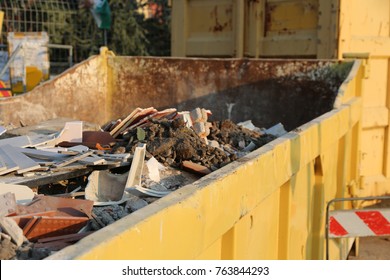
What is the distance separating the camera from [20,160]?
7.73 feet

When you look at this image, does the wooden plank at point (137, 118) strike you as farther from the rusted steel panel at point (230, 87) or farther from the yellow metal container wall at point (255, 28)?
the yellow metal container wall at point (255, 28)

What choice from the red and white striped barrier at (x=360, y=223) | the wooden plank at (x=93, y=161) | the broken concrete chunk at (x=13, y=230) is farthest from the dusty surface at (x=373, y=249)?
the broken concrete chunk at (x=13, y=230)

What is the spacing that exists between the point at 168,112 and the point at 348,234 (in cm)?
130

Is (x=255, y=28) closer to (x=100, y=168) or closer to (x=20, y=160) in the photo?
(x=100, y=168)

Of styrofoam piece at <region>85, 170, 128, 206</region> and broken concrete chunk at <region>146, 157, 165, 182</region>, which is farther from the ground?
broken concrete chunk at <region>146, 157, 165, 182</region>

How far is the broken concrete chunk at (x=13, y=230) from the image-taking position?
56.5 inches

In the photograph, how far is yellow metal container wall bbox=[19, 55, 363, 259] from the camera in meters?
1.38

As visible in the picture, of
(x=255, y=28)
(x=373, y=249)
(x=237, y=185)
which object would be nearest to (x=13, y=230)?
(x=237, y=185)

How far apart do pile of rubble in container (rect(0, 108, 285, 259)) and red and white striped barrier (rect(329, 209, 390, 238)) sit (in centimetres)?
63

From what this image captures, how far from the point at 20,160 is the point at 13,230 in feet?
3.11

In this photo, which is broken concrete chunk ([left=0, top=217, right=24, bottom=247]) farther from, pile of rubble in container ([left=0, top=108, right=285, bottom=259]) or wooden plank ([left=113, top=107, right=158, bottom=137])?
wooden plank ([left=113, top=107, right=158, bottom=137])

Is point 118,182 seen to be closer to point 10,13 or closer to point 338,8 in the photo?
point 338,8

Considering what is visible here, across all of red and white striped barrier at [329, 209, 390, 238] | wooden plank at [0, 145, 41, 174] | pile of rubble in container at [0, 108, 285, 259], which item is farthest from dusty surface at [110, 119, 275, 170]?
red and white striped barrier at [329, 209, 390, 238]

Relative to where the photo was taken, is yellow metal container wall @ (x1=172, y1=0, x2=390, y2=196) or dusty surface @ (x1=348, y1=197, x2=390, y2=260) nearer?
dusty surface @ (x1=348, y1=197, x2=390, y2=260)
